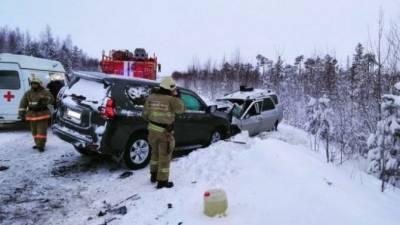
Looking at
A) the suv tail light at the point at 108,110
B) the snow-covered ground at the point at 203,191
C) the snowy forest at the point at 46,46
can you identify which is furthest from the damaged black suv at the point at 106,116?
the snowy forest at the point at 46,46

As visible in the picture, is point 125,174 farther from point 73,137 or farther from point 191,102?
point 191,102

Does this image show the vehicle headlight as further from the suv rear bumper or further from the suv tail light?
the suv tail light

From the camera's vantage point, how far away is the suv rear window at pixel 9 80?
38.9ft

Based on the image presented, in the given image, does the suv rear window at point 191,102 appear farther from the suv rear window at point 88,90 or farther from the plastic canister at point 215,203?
the plastic canister at point 215,203

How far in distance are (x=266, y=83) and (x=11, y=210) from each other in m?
23.6

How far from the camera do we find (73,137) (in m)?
7.33

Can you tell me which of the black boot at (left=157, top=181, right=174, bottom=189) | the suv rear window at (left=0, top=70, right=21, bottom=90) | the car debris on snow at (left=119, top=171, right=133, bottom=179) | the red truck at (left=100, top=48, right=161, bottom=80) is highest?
the red truck at (left=100, top=48, right=161, bottom=80)

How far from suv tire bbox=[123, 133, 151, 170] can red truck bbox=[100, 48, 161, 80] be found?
11023mm

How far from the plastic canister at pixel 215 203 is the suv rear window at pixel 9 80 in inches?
376

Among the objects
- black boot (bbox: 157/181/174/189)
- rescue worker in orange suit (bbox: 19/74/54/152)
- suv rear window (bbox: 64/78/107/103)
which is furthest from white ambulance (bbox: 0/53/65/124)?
black boot (bbox: 157/181/174/189)

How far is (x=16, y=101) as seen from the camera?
A: 11.8 meters

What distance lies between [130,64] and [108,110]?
11.9 m

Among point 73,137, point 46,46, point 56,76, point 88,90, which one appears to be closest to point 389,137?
point 88,90

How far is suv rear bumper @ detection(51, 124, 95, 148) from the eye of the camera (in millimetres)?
7070
